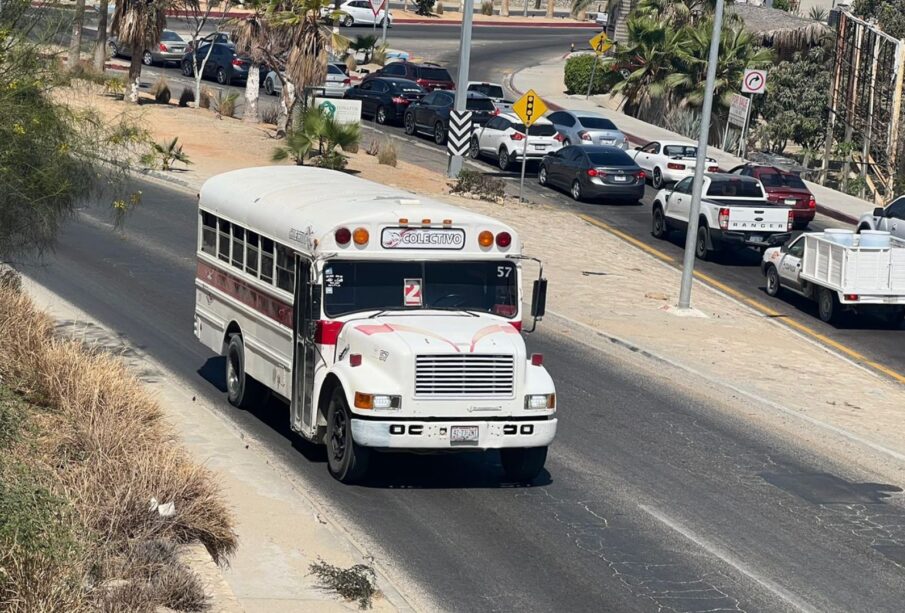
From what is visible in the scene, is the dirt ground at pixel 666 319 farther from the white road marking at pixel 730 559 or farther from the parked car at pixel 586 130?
the parked car at pixel 586 130

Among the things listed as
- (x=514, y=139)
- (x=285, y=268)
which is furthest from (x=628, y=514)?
(x=514, y=139)

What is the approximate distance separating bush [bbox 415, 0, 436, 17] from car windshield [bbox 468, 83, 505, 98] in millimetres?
37197

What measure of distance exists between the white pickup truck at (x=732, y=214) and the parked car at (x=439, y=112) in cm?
1547

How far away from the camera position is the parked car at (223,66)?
5809 cm

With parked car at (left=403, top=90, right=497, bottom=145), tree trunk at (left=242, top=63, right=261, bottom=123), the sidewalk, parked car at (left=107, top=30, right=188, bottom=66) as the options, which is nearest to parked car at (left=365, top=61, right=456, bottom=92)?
the sidewalk

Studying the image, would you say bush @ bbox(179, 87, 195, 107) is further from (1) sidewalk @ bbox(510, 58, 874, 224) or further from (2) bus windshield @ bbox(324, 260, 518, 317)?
(2) bus windshield @ bbox(324, 260, 518, 317)

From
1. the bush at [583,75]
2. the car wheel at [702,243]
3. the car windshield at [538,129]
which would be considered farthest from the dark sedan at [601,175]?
the bush at [583,75]

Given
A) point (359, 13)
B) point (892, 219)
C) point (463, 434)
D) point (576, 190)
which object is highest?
point (359, 13)

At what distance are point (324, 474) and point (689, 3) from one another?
49.5 metres

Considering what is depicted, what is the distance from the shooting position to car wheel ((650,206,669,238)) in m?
34.3

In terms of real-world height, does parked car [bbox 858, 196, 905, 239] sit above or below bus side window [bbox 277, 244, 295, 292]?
below

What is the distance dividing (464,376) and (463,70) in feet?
88.3

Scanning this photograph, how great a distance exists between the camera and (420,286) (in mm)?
14250

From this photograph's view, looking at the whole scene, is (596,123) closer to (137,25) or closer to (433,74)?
(433,74)
